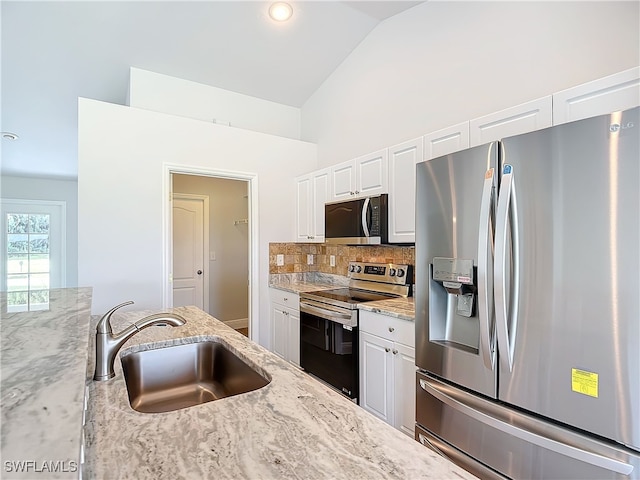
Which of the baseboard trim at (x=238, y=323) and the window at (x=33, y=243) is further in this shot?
the window at (x=33, y=243)

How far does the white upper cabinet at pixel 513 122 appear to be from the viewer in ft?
5.51

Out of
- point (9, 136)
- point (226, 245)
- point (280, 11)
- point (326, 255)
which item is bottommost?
point (326, 255)

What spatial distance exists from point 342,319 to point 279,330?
3.87ft

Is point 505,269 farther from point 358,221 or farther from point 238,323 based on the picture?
point 238,323

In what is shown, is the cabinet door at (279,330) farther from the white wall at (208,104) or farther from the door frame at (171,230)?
the white wall at (208,104)

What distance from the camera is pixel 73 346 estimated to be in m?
0.85

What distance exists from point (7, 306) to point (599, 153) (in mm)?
2215

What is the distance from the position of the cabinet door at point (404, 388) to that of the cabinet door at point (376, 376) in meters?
0.05

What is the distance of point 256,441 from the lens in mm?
738

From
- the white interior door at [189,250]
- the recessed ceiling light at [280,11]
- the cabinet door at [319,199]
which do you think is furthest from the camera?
the white interior door at [189,250]

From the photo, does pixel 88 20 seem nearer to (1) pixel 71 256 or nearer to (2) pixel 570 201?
(2) pixel 570 201

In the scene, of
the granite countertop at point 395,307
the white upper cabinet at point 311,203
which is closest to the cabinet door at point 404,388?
the granite countertop at point 395,307

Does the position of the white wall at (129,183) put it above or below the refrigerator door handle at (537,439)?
above

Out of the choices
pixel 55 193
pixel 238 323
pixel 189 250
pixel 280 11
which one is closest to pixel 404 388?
pixel 280 11
